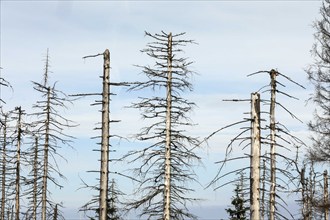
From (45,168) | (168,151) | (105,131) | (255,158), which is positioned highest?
(168,151)

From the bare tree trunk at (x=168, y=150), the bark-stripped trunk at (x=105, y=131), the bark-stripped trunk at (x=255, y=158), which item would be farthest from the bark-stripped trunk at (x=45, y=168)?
the bark-stripped trunk at (x=255, y=158)

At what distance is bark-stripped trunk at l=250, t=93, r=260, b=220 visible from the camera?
33.6 ft

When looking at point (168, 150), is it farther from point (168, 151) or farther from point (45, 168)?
→ point (45, 168)

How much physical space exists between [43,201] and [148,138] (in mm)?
9912

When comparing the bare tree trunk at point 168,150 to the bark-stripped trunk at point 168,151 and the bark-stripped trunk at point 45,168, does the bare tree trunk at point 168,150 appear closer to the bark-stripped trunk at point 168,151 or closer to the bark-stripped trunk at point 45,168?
the bark-stripped trunk at point 168,151

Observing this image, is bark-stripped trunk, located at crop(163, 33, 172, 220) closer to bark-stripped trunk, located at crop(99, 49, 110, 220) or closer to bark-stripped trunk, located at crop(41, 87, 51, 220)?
bark-stripped trunk, located at crop(99, 49, 110, 220)

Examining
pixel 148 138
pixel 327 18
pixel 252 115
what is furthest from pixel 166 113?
pixel 252 115

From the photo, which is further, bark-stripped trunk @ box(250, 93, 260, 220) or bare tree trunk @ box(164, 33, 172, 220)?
bare tree trunk @ box(164, 33, 172, 220)

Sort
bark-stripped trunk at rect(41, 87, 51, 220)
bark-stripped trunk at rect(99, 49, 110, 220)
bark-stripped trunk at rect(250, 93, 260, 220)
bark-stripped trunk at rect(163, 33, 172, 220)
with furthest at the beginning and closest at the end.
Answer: bark-stripped trunk at rect(41, 87, 51, 220) → bark-stripped trunk at rect(163, 33, 172, 220) → bark-stripped trunk at rect(99, 49, 110, 220) → bark-stripped trunk at rect(250, 93, 260, 220)

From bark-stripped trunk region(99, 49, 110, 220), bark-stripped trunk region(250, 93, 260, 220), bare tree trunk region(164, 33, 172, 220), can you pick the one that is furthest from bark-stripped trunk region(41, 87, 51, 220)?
bark-stripped trunk region(250, 93, 260, 220)

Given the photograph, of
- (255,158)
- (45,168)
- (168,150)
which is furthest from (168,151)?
(255,158)

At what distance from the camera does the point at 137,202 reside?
2134cm

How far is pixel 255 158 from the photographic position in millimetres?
10297

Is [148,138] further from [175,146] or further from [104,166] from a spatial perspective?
[104,166]
